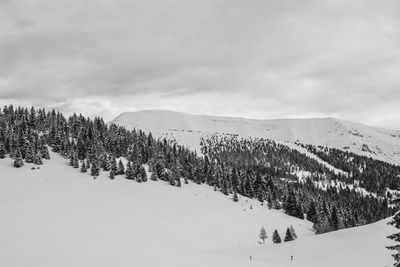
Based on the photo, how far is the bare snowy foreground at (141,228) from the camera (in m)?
30.5

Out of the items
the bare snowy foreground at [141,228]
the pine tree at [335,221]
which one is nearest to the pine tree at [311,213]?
the bare snowy foreground at [141,228]

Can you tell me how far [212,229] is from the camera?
250ft

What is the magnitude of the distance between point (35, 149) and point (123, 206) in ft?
151

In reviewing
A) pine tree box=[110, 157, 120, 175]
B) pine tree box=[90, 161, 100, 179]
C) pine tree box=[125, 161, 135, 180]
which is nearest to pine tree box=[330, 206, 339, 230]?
pine tree box=[125, 161, 135, 180]

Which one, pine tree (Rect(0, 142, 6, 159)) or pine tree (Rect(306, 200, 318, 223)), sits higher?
pine tree (Rect(0, 142, 6, 159))

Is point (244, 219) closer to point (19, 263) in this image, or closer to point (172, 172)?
point (172, 172)

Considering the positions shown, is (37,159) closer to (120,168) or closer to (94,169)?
(94,169)

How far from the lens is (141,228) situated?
6462 centimetres

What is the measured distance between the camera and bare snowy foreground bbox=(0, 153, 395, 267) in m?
30.5

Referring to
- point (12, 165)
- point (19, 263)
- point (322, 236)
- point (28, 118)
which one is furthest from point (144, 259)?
point (28, 118)

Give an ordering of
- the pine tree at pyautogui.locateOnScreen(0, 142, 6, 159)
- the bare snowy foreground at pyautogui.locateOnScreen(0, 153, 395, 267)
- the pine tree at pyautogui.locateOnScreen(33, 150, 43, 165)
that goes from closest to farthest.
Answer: the bare snowy foreground at pyautogui.locateOnScreen(0, 153, 395, 267)
the pine tree at pyautogui.locateOnScreen(33, 150, 43, 165)
the pine tree at pyautogui.locateOnScreen(0, 142, 6, 159)

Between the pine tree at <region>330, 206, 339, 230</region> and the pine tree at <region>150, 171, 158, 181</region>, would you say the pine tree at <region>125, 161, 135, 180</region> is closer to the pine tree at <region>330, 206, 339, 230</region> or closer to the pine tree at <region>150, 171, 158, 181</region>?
the pine tree at <region>150, 171, 158, 181</region>

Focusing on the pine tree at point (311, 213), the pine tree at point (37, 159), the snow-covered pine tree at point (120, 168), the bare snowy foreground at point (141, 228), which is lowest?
the pine tree at point (311, 213)

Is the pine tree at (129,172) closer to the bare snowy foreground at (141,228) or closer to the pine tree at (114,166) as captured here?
the bare snowy foreground at (141,228)
